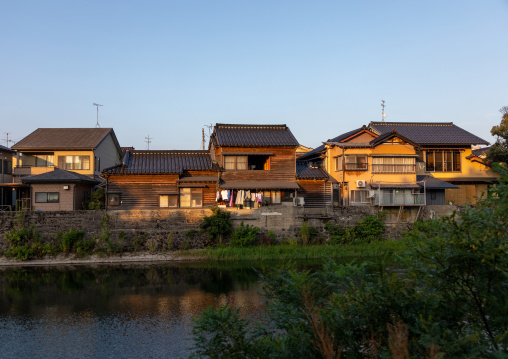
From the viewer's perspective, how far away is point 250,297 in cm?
1928

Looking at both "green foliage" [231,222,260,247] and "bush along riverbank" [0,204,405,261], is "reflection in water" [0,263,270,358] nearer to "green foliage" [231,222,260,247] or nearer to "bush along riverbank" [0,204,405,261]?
"bush along riverbank" [0,204,405,261]

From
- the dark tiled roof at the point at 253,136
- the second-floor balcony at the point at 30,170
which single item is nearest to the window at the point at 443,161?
the dark tiled roof at the point at 253,136

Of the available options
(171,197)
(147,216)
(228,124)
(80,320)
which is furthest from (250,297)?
(228,124)

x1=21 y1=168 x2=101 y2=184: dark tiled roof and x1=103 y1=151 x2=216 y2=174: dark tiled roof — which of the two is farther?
x1=103 y1=151 x2=216 y2=174: dark tiled roof

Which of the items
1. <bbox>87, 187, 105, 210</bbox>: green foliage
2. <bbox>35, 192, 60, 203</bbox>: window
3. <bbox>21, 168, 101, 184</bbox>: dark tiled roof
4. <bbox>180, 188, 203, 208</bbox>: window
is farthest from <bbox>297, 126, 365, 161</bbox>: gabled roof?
<bbox>35, 192, 60, 203</bbox>: window

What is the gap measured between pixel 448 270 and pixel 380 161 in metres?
29.3

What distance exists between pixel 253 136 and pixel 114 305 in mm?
19398

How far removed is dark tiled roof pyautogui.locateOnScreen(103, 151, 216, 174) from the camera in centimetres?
3169

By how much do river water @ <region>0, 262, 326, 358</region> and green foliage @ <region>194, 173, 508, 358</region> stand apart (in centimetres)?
199

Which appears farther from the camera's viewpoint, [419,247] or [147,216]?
[147,216]

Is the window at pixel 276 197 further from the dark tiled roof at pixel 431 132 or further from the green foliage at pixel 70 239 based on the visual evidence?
the green foliage at pixel 70 239

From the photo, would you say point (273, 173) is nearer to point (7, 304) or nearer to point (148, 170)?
point (148, 170)

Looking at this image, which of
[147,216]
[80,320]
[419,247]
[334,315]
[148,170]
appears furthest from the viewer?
[148,170]

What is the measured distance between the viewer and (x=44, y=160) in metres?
38.3
